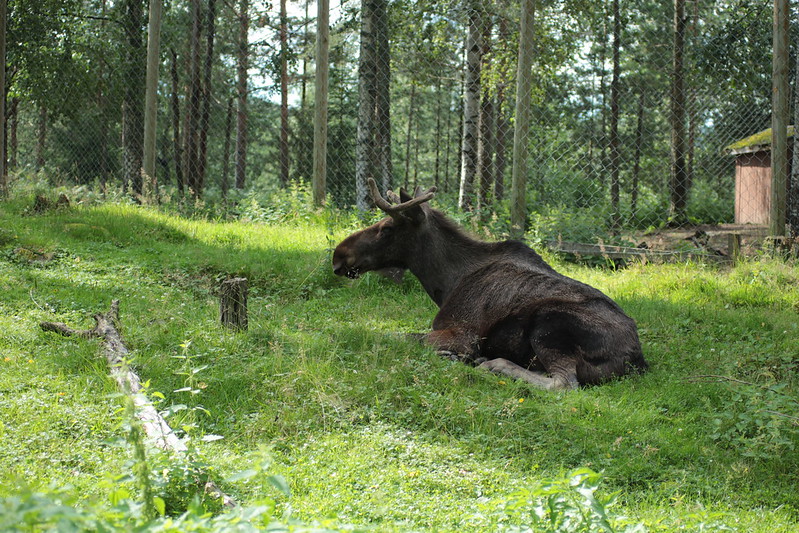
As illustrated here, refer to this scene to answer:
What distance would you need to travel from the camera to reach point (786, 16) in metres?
9.27

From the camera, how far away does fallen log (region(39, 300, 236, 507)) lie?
10.7 ft

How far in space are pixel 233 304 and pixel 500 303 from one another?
2370 mm

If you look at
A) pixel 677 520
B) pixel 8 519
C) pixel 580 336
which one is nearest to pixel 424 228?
pixel 580 336

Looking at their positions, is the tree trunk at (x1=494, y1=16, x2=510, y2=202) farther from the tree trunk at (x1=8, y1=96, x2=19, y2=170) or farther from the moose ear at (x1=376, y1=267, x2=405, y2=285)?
the tree trunk at (x1=8, y1=96, x2=19, y2=170)

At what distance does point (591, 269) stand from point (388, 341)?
15.8ft

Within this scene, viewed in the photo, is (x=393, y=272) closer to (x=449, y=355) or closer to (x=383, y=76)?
(x=449, y=355)

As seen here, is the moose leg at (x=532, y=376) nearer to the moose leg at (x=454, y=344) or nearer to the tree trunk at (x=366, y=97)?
the moose leg at (x=454, y=344)

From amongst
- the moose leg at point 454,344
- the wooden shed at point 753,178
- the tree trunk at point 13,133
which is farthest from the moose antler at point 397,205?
the tree trunk at point 13,133

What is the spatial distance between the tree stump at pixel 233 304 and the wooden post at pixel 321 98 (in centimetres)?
553

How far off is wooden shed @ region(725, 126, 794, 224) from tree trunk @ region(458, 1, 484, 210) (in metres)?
8.86

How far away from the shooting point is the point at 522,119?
395 inches

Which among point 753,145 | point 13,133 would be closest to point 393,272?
point 753,145

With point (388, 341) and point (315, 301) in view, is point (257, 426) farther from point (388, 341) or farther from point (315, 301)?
point (315, 301)

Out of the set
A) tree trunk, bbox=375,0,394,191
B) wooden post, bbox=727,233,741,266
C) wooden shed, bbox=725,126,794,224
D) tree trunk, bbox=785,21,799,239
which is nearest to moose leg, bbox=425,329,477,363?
wooden post, bbox=727,233,741,266
